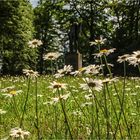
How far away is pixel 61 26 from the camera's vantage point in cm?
7112

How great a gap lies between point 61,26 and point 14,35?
17029 mm

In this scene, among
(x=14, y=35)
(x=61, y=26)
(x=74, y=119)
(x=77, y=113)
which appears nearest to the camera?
(x=77, y=113)

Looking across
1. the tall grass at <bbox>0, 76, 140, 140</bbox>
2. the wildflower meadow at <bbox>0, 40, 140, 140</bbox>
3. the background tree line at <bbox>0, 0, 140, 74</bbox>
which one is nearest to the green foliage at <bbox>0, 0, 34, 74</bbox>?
the background tree line at <bbox>0, 0, 140, 74</bbox>

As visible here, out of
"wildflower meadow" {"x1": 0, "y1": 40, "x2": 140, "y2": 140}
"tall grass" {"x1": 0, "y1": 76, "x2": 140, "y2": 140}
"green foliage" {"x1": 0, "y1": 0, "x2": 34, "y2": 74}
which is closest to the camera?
"wildflower meadow" {"x1": 0, "y1": 40, "x2": 140, "y2": 140}

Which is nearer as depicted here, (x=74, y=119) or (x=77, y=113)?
(x=77, y=113)

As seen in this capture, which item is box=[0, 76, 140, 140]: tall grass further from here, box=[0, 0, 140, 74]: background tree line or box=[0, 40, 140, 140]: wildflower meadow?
box=[0, 0, 140, 74]: background tree line

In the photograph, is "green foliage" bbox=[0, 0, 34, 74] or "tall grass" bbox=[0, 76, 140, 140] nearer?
"tall grass" bbox=[0, 76, 140, 140]

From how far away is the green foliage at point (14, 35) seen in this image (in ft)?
179

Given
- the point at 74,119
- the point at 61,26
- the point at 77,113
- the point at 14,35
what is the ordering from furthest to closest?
the point at 61,26
the point at 14,35
the point at 74,119
the point at 77,113

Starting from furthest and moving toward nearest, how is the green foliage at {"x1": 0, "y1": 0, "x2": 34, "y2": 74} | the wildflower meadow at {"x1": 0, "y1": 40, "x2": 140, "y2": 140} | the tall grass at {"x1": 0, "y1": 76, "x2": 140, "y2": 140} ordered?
the green foliage at {"x1": 0, "y1": 0, "x2": 34, "y2": 74}
the tall grass at {"x1": 0, "y1": 76, "x2": 140, "y2": 140}
the wildflower meadow at {"x1": 0, "y1": 40, "x2": 140, "y2": 140}

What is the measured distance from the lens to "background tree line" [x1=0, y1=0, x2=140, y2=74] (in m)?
55.1

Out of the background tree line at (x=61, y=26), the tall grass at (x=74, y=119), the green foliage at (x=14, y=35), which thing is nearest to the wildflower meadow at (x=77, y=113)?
the tall grass at (x=74, y=119)

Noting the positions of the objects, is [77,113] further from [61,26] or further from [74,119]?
[61,26]

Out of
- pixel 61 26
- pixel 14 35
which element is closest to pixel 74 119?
pixel 14 35
